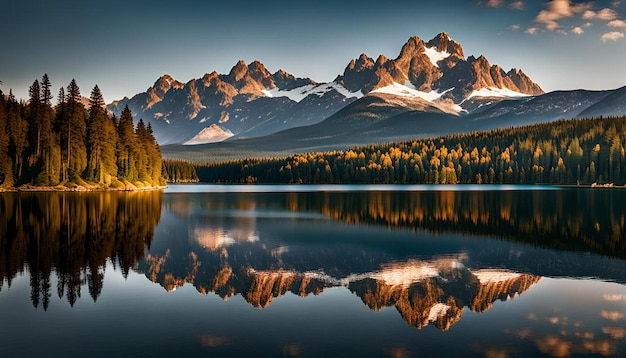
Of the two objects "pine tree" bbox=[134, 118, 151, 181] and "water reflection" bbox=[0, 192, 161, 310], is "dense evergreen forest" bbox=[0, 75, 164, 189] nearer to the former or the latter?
"pine tree" bbox=[134, 118, 151, 181]

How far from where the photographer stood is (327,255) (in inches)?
1458

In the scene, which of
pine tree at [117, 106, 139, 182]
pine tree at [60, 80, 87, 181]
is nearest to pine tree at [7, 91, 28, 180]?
pine tree at [60, 80, 87, 181]

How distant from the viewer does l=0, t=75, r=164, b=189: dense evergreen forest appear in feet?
392

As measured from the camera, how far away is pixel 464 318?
2145cm

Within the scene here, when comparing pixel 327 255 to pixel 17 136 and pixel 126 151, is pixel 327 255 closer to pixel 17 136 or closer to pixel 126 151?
pixel 17 136

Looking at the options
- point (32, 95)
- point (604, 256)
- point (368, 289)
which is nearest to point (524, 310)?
point (368, 289)

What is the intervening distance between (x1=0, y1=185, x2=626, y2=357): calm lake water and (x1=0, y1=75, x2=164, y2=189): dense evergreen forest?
7791 centimetres

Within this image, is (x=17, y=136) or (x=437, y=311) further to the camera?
(x=17, y=136)

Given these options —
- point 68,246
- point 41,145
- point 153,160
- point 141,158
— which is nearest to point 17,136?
point 41,145

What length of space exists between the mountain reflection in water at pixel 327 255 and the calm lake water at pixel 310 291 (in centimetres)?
14

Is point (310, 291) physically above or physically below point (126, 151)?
below

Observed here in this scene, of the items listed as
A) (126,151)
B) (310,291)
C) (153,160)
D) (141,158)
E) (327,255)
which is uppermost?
(126,151)

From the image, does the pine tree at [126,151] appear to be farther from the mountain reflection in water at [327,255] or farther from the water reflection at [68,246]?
the mountain reflection in water at [327,255]

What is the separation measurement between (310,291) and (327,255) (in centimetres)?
1081
